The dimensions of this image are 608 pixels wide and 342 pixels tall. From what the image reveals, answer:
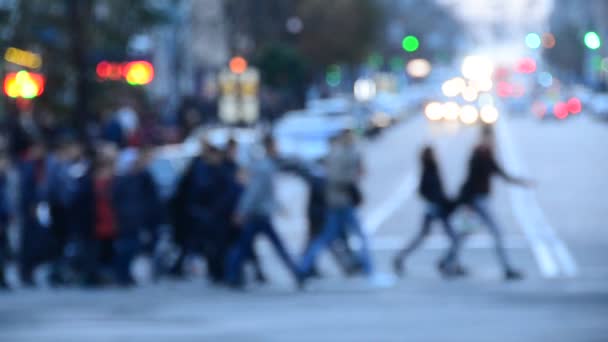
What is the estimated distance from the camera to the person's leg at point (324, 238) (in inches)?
689

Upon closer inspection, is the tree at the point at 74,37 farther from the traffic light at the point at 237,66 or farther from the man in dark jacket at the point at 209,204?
the traffic light at the point at 237,66

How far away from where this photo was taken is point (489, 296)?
51.1 feet

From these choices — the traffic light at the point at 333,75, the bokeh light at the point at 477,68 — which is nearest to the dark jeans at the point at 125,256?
the traffic light at the point at 333,75

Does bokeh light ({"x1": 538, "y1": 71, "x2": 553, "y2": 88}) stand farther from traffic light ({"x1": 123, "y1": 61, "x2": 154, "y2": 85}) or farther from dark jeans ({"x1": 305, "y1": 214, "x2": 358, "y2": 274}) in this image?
dark jeans ({"x1": 305, "y1": 214, "x2": 358, "y2": 274})

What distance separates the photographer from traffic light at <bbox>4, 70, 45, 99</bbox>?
97.8 ft

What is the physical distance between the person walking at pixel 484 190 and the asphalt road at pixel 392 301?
32 centimetres

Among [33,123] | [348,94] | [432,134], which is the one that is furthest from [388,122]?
[33,123]

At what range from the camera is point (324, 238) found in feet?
57.7

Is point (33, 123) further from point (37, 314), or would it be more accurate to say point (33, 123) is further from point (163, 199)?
→ point (37, 314)

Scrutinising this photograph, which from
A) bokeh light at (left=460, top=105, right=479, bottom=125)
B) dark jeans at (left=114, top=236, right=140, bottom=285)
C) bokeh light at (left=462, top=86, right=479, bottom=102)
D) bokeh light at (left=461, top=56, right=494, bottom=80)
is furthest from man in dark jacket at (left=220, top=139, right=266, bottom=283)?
bokeh light at (left=461, top=56, right=494, bottom=80)

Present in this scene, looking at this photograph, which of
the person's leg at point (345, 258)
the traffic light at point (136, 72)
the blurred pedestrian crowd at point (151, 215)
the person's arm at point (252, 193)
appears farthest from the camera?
the traffic light at point (136, 72)

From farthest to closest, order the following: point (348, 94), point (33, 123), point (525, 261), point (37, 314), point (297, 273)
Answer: point (348, 94) → point (33, 123) → point (525, 261) → point (297, 273) → point (37, 314)

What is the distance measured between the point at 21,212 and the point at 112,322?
223 inches

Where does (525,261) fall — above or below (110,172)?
below
